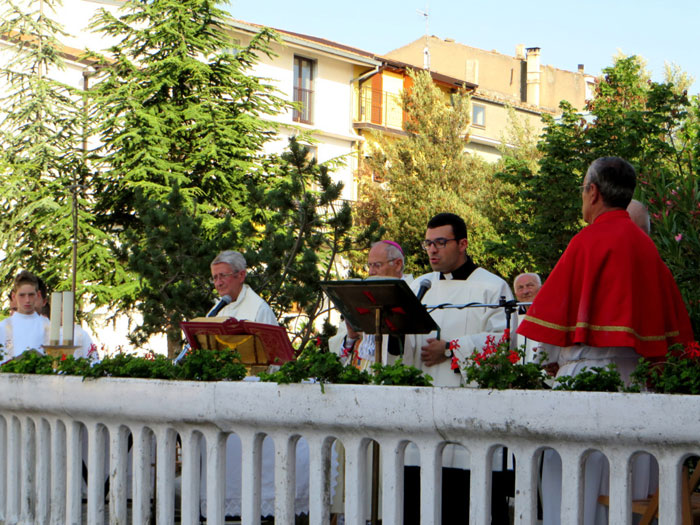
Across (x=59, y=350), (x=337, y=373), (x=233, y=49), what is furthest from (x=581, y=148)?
(x=337, y=373)

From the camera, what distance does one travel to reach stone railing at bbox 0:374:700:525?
3.73 m

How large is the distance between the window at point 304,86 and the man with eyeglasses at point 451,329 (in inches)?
1191

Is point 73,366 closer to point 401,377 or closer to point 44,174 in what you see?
point 401,377

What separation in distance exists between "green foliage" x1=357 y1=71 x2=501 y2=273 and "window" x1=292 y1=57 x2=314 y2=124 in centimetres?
299

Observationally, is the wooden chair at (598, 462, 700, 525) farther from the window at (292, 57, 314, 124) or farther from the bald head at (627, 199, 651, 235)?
the window at (292, 57, 314, 124)

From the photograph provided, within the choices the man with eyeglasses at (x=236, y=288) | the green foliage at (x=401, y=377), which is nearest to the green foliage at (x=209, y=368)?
the green foliage at (x=401, y=377)

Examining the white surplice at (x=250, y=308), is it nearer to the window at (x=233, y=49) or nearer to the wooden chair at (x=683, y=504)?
the wooden chair at (x=683, y=504)

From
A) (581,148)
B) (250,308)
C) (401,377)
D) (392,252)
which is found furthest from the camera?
(581,148)

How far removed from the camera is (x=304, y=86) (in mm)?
36781

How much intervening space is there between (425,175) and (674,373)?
30.3m

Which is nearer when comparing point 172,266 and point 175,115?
point 172,266

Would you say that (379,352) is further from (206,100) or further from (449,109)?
(449,109)

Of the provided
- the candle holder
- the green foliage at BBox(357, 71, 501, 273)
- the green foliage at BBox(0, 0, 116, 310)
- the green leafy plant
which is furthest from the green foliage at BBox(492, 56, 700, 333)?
the green leafy plant

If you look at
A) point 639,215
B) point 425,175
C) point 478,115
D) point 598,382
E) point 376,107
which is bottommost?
point 598,382
